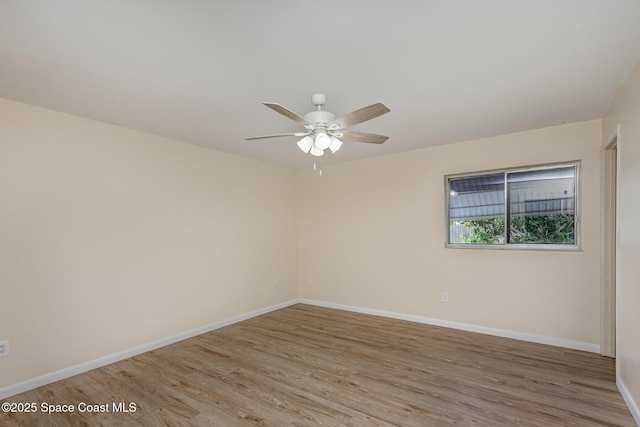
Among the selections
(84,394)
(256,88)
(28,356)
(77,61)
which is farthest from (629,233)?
(28,356)

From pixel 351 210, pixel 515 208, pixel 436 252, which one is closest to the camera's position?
pixel 515 208

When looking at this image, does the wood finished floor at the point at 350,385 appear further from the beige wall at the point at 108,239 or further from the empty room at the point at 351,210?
the beige wall at the point at 108,239

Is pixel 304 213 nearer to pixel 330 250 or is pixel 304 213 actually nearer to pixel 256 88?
pixel 330 250

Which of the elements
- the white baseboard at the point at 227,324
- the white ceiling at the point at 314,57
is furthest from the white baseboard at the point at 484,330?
the white ceiling at the point at 314,57

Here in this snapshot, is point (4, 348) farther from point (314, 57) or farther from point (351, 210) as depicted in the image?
point (351, 210)

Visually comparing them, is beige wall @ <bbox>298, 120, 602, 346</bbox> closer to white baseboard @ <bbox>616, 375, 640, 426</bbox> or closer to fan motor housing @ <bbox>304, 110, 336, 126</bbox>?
white baseboard @ <bbox>616, 375, 640, 426</bbox>

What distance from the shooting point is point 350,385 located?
2.66 m

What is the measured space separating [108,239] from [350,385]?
2750mm

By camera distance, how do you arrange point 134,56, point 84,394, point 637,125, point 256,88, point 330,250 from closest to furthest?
point 134,56 → point 637,125 → point 256,88 → point 84,394 → point 330,250

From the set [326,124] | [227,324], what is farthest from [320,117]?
[227,324]

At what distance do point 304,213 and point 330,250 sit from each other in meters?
0.84

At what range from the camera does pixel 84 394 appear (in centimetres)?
257

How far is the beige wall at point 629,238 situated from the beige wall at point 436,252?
864 mm

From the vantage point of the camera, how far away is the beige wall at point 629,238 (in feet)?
6.97
